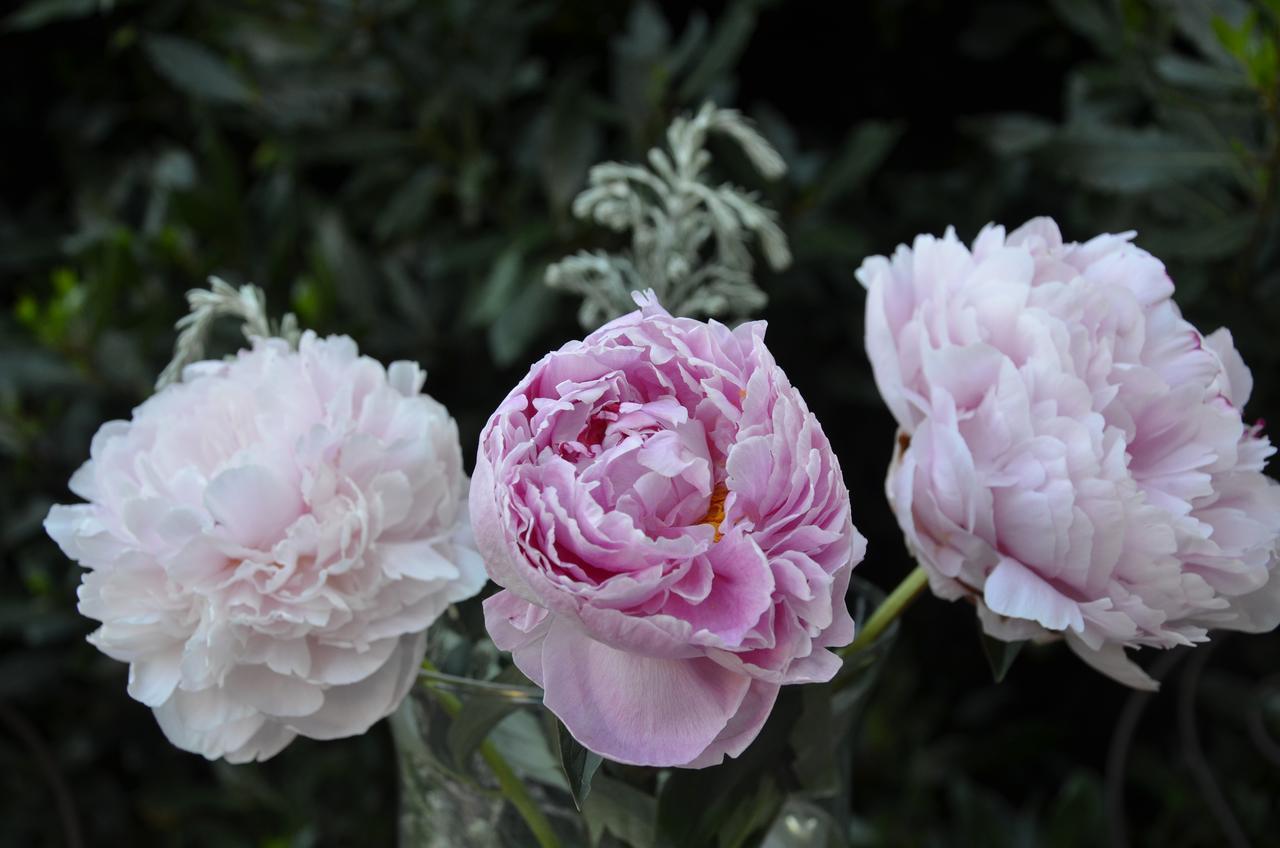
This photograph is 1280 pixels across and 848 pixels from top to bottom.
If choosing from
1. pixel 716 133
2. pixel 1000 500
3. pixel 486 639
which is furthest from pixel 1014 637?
pixel 716 133

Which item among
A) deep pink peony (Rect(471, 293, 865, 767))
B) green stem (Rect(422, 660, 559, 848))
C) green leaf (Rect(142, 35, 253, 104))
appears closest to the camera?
deep pink peony (Rect(471, 293, 865, 767))

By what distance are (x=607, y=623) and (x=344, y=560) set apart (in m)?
0.10

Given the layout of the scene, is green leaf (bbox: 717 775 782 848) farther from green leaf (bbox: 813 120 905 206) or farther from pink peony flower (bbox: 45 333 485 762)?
green leaf (bbox: 813 120 905 206)

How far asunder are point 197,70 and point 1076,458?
2.24 feet

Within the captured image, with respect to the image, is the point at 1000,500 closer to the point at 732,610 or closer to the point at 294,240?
the point at 732,610

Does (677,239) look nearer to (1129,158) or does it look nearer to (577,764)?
(577,764)

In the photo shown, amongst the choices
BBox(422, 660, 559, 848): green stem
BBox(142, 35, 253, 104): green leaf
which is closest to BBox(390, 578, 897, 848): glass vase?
BBox(422, 660, 559, 848): green stem

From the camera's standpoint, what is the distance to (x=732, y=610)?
0.26m

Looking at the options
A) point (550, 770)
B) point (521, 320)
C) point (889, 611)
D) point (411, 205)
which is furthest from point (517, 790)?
point (411, 205)

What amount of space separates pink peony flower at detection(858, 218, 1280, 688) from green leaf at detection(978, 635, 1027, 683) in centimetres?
1

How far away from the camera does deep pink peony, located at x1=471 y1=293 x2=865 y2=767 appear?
0.83 feet

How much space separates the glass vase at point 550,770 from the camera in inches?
13.1

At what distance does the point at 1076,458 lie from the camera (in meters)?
0.30

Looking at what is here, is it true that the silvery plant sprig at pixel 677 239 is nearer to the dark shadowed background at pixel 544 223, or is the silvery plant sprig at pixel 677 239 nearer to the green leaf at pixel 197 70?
the dark shadowed background at pixel 544 223
